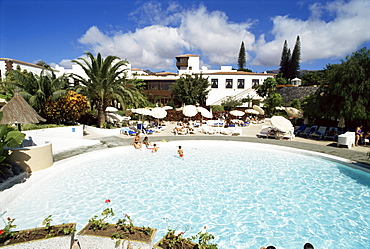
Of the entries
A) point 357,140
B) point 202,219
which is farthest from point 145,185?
point 357,140

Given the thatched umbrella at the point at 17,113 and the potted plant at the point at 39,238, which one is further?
the thatched umbrella at the point at 17,113

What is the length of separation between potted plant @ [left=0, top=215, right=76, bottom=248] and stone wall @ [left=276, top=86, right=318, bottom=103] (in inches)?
1696

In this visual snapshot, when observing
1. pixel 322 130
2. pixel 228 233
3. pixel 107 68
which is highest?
pixel 107 68

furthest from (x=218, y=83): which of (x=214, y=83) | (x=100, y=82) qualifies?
(x=100, y=82)

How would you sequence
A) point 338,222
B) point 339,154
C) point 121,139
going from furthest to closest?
1. point 121,139
2. point 339,154
3. point 338,222

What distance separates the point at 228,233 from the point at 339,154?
1026cm

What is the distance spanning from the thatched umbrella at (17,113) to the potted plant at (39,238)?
6891 millimetres

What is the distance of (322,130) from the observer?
17.2 m

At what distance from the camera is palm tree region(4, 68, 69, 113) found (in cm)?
A: 1531

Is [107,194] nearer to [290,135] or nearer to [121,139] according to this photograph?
[121,139]

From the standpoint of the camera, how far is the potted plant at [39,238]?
148 inches

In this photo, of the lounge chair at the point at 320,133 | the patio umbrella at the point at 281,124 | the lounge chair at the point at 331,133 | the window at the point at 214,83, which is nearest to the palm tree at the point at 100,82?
the patio umbrella at the point at 281,124

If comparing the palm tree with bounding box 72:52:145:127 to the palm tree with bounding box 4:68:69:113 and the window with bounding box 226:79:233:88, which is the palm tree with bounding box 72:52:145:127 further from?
the window with bounding box 226:79:233:88

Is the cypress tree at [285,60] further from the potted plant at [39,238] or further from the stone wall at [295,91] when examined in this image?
the potted plant at [39,238]
